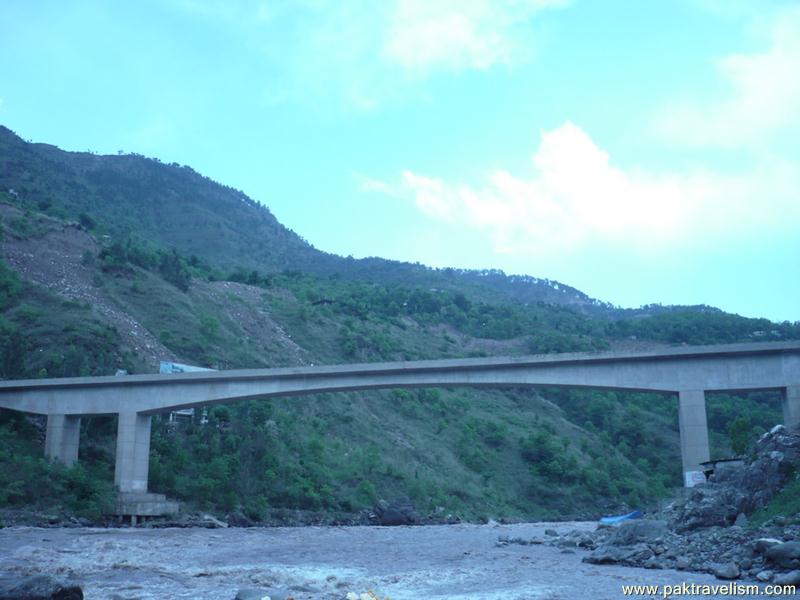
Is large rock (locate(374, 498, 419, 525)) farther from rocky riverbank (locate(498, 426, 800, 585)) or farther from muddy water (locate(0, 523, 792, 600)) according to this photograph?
rocky riverbank (locate(498, 426, 800, 585))

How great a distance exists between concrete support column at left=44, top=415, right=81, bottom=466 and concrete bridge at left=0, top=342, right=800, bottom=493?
4cm

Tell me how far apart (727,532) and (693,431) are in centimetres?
785

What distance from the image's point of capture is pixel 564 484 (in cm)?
5403

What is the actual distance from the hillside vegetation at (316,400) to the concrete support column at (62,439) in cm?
102

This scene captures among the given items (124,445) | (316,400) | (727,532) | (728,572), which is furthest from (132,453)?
(728,572)

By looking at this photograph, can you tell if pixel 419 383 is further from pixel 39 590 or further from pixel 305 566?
pixel 39 590

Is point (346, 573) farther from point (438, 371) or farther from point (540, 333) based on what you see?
point (540, 333)

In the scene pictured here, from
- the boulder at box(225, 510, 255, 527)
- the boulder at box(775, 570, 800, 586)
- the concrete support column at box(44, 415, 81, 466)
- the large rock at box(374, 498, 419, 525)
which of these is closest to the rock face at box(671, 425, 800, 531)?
the boulder at box(775, 570, 800, 586)

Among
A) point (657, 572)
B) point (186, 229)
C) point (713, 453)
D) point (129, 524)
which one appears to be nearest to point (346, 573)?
point (657, 572)

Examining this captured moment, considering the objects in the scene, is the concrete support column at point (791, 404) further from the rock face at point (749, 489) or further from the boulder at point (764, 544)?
the boulder at point (764, 544)

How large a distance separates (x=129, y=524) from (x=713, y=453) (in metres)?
42.0

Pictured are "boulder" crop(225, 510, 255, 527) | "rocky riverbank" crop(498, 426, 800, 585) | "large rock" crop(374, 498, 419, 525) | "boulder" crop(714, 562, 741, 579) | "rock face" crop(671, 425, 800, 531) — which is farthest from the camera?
"large rock" crop(374, 498, 419, 525)

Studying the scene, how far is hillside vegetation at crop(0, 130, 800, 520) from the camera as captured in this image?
37.8m

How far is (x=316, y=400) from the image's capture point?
52.1 metres
